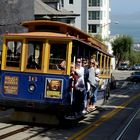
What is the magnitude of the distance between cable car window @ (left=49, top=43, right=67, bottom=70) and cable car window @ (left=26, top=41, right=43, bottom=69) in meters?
0.33

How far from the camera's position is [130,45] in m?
109

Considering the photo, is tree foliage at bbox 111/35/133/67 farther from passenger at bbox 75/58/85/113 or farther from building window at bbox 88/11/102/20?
passenger at bbox 75/58/85/113

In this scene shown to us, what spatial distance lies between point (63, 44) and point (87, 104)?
10.7 feet

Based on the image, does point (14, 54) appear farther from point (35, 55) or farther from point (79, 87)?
point (79, 87)

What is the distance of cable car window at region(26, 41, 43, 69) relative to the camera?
50.0 feet

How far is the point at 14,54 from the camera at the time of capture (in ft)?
51.1

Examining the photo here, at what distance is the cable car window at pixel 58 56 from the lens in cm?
1507

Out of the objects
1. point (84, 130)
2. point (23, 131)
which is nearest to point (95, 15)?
point (84, 130)

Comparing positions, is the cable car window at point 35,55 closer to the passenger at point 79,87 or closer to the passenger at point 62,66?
the passenger at point 62,66

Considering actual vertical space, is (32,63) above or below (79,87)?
above

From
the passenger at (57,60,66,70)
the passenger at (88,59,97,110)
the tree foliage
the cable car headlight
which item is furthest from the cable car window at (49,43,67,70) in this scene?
the tree foliage

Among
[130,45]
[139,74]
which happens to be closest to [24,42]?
[139,74]

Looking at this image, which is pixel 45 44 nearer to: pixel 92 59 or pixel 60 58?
pixel 60 58

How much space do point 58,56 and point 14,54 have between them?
132 centimetres
